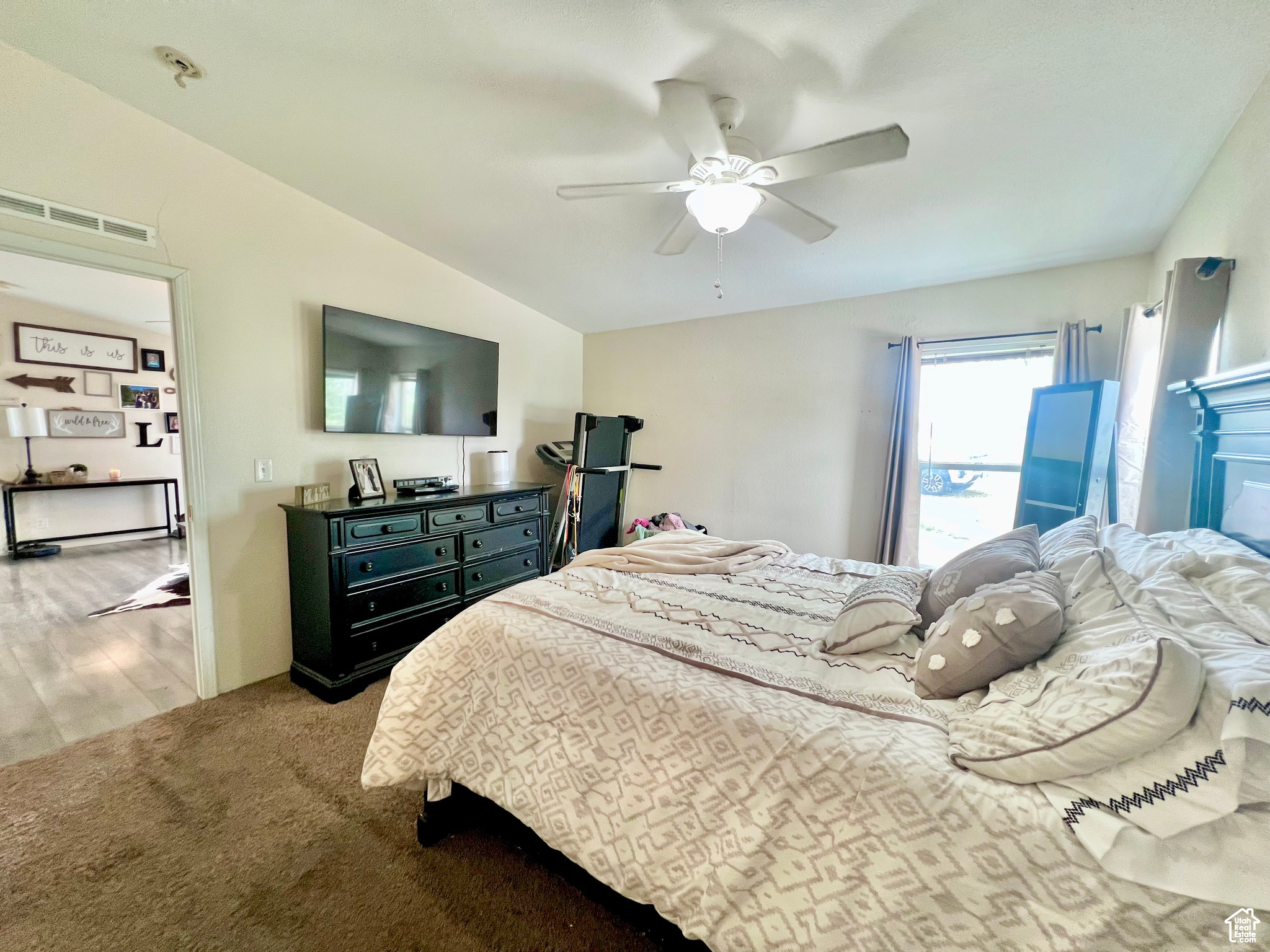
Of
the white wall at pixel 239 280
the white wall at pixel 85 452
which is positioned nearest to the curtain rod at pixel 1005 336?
the white wall at pixel 239 280

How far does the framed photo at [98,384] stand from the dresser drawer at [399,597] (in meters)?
5.72

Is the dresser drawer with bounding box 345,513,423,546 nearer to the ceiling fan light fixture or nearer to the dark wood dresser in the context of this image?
the dark wood dresser

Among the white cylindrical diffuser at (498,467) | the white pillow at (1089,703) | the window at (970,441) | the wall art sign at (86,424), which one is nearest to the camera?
the white pillow at (1089,703)

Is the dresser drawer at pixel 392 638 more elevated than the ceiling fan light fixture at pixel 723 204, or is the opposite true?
the ceiling fan light fixture at pixel 723 204

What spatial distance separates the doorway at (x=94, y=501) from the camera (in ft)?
7.14

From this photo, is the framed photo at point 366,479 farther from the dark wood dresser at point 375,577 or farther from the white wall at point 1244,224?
the white wall at point 1244,224

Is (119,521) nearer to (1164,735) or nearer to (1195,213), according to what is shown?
(1164,735)

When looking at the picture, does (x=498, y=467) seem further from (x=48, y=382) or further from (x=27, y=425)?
(x=48, y=382)

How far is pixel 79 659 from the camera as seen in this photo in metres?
2.59

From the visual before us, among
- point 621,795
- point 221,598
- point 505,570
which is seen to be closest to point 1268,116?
Result: point 621,795

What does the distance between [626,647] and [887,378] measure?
9.41 feet

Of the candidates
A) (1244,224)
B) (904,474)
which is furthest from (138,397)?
(1244,224)

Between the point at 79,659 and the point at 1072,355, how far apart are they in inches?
230

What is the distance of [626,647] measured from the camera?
1330 mm
